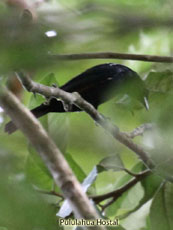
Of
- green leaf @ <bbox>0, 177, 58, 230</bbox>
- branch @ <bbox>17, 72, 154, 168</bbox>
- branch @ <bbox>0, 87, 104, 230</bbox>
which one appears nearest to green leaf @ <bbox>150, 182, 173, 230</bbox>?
branch @ <bbox>17, 72, 154, 168</bbox>

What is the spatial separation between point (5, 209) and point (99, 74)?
193cm

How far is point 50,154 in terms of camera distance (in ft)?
1.38

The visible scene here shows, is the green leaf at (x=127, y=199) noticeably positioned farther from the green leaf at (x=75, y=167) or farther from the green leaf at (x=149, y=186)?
the green leaf at (x=75, y=167)

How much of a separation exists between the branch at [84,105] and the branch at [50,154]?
0.43m

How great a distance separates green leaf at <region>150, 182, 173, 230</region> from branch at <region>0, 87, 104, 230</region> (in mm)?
1122

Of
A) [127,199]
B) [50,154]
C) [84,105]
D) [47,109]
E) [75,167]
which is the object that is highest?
[50,154]

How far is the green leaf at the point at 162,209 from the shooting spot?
A: 1521 millimetres

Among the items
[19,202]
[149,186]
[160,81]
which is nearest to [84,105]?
[160,81]

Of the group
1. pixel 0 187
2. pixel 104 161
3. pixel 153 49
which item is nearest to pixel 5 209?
pixel 0 187

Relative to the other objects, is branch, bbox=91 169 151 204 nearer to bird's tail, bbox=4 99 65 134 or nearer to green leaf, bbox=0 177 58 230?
bird's tail, bbox=4 99 65 134

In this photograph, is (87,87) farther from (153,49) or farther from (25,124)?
(25,124)

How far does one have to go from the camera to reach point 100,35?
0.88 ft

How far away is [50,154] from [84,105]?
734 millimetres

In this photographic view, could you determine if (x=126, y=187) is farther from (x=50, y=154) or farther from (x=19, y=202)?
(x=19, y=202)
